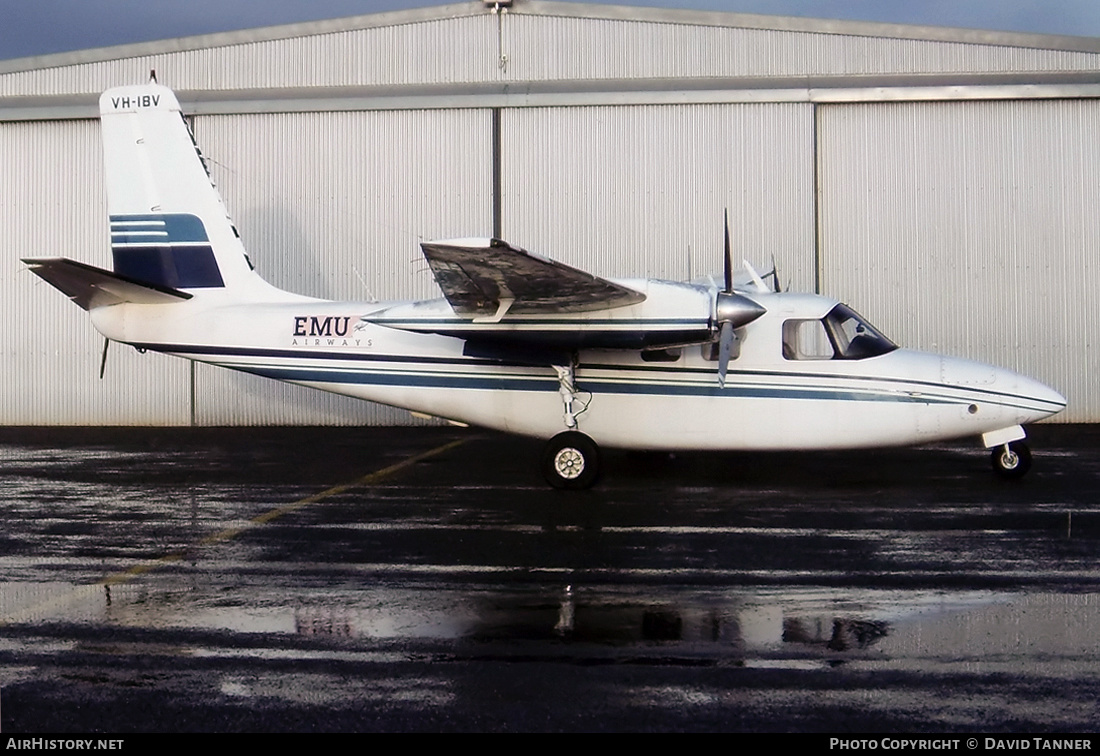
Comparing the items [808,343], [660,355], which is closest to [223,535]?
[660,355]

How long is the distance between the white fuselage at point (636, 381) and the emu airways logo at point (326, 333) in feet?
0.06

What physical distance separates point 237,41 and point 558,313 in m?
13.9

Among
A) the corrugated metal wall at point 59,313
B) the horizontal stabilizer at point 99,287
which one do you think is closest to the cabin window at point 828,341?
the horizontal stabilizer at point 99,287

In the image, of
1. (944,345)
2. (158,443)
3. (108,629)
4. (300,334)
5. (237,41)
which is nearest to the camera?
(108,629)

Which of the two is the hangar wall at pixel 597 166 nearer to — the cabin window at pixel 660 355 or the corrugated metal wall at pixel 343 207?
the corrugated metal wall at pixel 343 207

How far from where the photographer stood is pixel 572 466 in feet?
42.6

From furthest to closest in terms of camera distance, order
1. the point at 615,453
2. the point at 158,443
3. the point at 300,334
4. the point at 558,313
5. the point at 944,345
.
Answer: the point at 944,345, the point at 158,443, the point at 615,453, the point at 300,334, the point at 558,313

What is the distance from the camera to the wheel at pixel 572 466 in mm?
12953

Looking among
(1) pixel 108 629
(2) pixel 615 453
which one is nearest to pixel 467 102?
(2) pixel 615 453

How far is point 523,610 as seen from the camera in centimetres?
711

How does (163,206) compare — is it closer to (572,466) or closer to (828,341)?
(572,466)

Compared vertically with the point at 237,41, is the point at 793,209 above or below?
below

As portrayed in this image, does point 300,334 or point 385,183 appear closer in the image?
point 300,334

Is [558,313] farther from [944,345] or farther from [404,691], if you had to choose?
[944,345]
